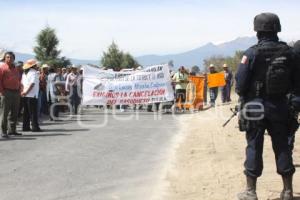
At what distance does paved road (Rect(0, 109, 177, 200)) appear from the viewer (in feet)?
25.6

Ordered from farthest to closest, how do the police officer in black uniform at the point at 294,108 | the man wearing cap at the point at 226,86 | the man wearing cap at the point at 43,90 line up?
1. the man wearing cap at the point at 226,86
2. the man wearing cap at the point at 43,90
3. the police officer in black uniform at the point at 294,108

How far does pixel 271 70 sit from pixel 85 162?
4501mm

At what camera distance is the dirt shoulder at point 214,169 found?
761 centimetres

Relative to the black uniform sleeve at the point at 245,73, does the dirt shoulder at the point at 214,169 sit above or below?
below

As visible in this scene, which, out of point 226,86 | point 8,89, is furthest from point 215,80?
point 8,89

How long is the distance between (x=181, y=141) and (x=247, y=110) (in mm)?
6485

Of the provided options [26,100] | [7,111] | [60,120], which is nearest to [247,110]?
[7,111]

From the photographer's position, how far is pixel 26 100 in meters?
15.1

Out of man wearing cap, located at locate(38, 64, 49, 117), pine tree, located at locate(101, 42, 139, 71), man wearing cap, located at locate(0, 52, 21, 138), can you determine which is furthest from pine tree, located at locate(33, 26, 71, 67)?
man wearing cap, located at locate(0, 52, 21, 138)

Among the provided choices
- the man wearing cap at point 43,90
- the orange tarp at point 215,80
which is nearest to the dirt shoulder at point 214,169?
the man wearing cap at point 43,90

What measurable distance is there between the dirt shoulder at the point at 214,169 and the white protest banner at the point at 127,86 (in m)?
8.14

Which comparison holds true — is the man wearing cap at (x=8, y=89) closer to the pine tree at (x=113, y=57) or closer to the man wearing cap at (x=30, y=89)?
the man wearing cap at (x=30, y=89)

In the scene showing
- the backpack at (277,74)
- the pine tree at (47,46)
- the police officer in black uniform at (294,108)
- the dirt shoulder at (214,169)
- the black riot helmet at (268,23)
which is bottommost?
the dirt shoulder at (214,169)

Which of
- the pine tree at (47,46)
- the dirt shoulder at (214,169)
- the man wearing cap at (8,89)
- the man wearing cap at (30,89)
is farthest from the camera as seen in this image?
the pine tree at (47,46)
